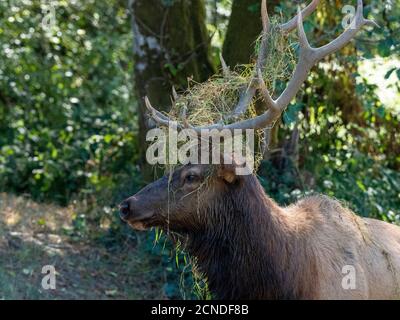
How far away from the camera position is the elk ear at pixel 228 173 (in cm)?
558

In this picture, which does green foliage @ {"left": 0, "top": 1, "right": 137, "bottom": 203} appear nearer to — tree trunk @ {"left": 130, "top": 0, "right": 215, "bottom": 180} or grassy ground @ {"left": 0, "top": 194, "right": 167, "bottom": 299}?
grassy ground @ {"left": 0, "top": 194, "right": 167, "bottom": 299}

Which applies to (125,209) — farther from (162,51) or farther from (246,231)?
(162,51)

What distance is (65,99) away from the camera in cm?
1105

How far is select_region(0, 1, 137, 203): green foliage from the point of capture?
9883 millimetres

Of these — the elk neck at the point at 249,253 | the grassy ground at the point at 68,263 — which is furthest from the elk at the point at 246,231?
the grassy ground at the point at 68,263

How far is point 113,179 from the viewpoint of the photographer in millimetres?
9492

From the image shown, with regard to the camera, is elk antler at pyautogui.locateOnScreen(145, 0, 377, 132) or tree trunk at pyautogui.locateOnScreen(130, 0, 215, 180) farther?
tree trunk at pyautogui.locateOnScreen(130, 0, 215, 180)

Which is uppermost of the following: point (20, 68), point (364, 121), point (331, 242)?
point (20, 68)

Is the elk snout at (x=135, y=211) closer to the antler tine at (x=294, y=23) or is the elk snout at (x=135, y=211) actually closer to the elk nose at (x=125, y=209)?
the elk nose at (x=125, y=209)

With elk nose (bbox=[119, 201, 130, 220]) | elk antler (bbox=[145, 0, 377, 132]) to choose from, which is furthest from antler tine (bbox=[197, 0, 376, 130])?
elk nose (bbox=[119, 201, 130, 220])
